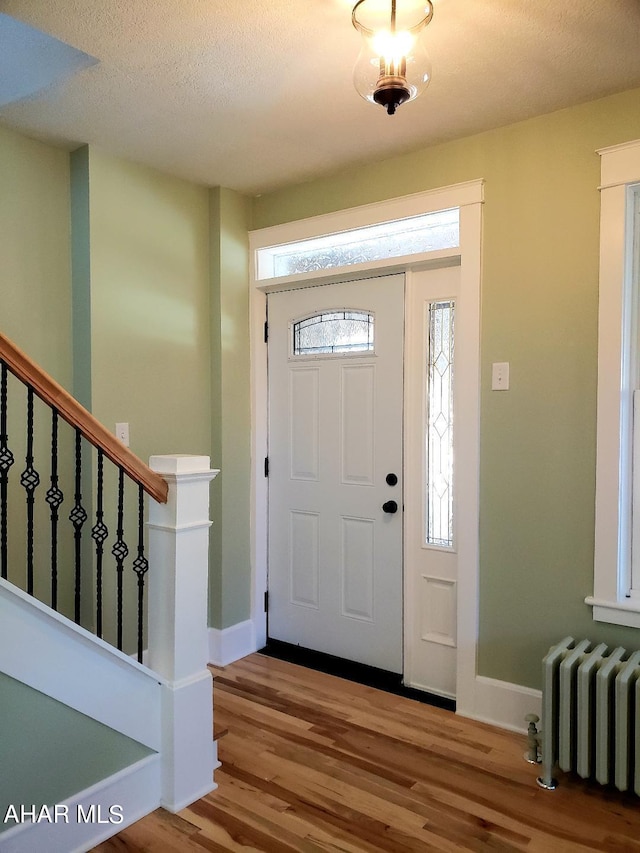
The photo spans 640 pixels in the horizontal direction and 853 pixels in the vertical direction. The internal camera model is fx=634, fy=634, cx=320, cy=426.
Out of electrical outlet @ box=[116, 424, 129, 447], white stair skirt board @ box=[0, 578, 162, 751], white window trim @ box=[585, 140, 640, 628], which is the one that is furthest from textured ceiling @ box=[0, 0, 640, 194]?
white stair skirt board @ box=[0, 578, 162, 751]

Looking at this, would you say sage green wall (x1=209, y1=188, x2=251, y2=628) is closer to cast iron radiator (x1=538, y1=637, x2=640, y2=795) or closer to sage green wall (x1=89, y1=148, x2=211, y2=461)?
sage green wall (x1=89, y1=148, x2=211, y2=461)

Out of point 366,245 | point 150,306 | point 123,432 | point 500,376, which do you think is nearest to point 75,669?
point 123,432

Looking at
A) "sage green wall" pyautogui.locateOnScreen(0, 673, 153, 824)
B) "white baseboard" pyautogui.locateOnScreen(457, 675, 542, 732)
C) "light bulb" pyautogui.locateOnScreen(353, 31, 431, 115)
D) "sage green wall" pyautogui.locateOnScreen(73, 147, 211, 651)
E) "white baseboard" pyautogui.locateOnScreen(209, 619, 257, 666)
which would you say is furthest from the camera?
"white baseboard" pyautogui.locateOnScreen(209, 619, 257, 666)

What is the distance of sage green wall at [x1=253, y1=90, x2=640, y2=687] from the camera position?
252 cm

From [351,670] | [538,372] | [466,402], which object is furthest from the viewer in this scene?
[351,670]

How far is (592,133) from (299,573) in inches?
99.6

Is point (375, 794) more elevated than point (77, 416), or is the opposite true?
point (77, 416)

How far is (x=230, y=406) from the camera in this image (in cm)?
348

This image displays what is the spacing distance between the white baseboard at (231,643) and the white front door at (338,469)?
15 cm

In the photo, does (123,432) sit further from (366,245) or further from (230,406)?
(366,245)

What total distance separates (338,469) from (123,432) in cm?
111

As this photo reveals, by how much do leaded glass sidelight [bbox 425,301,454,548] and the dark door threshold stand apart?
2.38ft

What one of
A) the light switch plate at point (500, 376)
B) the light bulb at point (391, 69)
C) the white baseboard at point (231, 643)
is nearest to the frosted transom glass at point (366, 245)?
the light switch plate at point (500, 376)

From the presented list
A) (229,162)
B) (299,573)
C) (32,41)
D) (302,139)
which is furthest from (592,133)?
(299,573)
